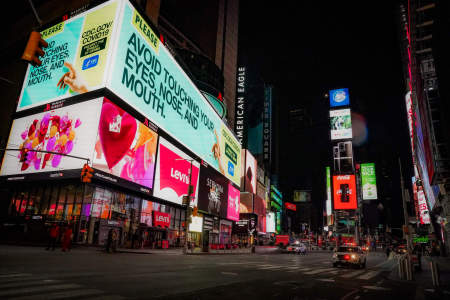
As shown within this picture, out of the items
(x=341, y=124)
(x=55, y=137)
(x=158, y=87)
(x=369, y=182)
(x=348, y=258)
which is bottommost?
(x=348, y=258)

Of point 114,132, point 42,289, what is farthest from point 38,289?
point 114,132

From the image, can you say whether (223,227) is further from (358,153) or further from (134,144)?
(358,153)

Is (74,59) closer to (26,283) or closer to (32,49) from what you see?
(32,49)

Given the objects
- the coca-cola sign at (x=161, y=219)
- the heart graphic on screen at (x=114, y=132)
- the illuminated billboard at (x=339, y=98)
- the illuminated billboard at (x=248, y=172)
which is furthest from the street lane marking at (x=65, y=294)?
the illuminated billboard at (x=339, y=98)

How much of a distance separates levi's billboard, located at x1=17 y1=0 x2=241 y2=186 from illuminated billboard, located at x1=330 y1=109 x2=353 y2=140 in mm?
57515

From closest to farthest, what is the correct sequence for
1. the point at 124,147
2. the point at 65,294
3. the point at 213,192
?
the point at 65,294, the point at 124,147, the point at 213,192

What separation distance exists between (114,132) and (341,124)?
239 ft

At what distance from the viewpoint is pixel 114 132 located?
99.4 ft

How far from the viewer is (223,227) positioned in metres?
64.6

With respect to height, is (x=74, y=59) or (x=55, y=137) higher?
(x=74, y=59)

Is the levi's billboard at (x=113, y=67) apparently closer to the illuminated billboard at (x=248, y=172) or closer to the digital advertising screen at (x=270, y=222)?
the illuminated billboard at (x=248, y=172)

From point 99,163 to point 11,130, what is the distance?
1713 centimetres

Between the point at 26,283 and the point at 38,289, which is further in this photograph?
the point at 26,283

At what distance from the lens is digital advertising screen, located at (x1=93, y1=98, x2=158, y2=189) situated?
28.8m
